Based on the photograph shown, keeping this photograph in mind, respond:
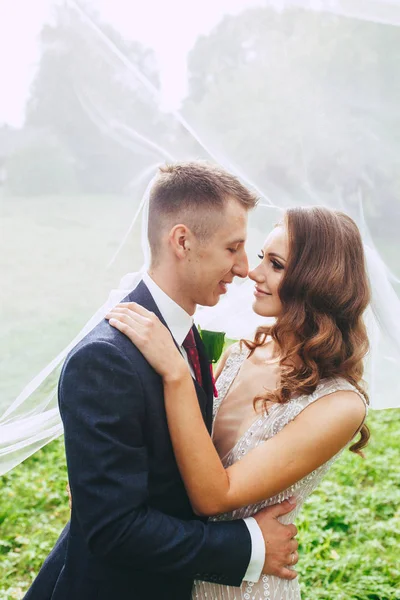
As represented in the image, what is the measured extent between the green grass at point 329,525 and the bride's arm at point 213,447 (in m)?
2.05

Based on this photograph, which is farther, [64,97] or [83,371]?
[64,97]

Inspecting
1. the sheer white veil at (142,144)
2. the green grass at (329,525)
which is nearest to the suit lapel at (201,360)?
the sheer white veil at (142,144)

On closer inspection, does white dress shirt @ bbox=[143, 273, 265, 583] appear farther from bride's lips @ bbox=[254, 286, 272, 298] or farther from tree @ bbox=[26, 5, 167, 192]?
tree @ bbox=[26, 5, 167, 192]

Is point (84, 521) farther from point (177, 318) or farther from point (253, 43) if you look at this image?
point (253, 43)

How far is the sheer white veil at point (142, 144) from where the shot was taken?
2.70m

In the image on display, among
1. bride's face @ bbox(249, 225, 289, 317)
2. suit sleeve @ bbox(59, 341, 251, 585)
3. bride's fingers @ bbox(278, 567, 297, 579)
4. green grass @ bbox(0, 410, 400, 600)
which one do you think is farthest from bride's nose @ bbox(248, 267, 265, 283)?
green grass @ bbox(0, 410, 400, 600)

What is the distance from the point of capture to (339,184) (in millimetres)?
2895

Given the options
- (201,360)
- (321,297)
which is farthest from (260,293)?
(201,360)

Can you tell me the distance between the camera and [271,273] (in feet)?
9.05

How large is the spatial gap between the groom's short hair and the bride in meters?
0.32

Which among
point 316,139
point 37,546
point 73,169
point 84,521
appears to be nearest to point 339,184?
point 316,139

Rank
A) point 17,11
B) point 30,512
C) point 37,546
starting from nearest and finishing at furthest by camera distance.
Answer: point 17,11, point 37,546, point 30,512

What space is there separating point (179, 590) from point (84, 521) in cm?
59

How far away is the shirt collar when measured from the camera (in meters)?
2.41
